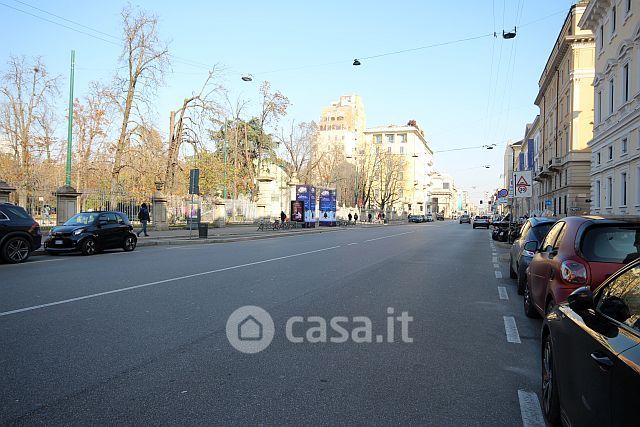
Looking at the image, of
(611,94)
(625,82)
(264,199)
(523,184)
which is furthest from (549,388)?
(264,199)

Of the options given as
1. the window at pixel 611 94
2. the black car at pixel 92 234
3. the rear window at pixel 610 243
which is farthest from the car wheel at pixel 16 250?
the window at pixel 611 94

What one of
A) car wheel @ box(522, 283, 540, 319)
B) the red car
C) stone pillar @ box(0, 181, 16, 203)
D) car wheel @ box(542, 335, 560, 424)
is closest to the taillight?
the red car

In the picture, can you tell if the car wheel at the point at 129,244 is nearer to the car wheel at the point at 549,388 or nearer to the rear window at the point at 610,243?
the rear window at the point at 610,243

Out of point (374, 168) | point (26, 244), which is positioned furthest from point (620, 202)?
point (374, 168)

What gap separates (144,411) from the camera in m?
3.82

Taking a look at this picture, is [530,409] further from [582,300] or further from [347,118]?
[347,118]

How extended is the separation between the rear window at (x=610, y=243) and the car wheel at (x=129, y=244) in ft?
54.8

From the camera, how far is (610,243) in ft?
18.4

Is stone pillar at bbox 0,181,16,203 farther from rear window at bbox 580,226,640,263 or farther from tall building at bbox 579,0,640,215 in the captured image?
tall building at bbox 579,0,640,215

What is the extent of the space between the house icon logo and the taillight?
338 centimetres

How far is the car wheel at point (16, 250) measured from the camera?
14.0m

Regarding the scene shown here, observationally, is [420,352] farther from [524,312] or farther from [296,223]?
[296,223]

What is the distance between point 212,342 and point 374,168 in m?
75.0

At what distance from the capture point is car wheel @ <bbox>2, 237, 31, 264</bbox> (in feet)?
45.9
